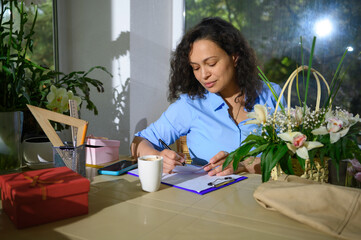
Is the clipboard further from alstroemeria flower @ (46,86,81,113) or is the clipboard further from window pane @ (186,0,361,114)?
window pane @ (186,0,361,114)

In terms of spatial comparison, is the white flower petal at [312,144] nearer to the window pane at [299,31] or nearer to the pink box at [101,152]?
the pink box at [101,152]

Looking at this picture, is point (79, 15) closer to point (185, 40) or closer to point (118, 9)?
point (118, 9)

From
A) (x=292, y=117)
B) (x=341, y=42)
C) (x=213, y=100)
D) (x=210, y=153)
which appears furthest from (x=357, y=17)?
(x=292, y=117)

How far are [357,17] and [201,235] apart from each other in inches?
84.3

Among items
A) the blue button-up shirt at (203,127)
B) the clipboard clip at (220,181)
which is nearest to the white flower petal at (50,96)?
the blue button-up shirt at (203,127)

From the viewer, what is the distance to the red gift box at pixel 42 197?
71cm

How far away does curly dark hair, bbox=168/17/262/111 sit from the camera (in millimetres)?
1621

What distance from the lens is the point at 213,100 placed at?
1.69 m

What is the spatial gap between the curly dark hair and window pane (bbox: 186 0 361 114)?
79cm

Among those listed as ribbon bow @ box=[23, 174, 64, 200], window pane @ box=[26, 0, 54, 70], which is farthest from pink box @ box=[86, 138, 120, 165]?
window pane @ box=[26, 0, 54, 70]

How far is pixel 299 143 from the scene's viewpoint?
2.81 ft

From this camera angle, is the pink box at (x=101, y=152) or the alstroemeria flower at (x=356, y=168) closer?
the alstroemeria flower at (x=356, y=168)

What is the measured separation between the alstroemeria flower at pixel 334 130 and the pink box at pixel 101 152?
2.67 ft

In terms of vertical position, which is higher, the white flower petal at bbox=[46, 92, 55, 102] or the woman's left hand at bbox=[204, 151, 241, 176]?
the white flower petal at bbox=[46, 92, 55, 102]
